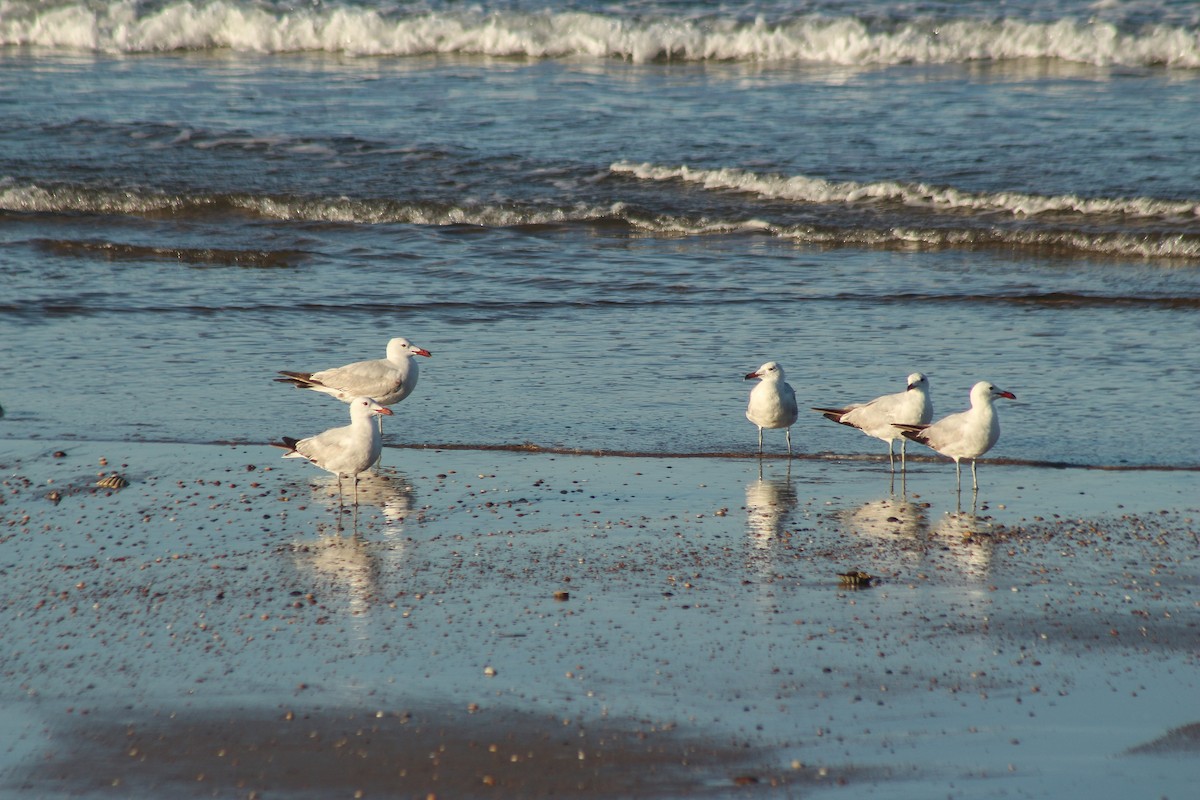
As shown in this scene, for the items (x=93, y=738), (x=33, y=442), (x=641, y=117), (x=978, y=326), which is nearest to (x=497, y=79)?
(x=641, y=117)

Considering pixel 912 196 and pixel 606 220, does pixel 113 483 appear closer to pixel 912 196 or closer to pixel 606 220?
pixel 606 220

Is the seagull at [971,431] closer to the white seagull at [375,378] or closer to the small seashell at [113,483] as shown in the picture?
the white seagull at [375,378]

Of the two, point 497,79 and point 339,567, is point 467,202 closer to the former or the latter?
point 497,79

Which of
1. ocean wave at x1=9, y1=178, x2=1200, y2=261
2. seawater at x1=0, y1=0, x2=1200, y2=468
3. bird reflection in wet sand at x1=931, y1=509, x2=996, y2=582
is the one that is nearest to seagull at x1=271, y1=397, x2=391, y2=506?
seawater at x1=0, y1=0, x2=1200, y2=468

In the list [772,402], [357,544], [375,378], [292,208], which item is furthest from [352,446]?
[292,208]

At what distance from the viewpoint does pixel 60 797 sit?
418 centimetres

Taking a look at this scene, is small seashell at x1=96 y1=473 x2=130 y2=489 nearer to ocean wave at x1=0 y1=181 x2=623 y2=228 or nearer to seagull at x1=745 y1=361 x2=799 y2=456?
seagull at x1=745 y1=361 x2=799 y2=456

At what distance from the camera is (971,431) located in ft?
23.9

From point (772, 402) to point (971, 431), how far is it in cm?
116

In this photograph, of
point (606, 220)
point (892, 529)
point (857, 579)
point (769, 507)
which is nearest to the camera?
point (857, 579)

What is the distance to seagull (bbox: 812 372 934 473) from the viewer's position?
25.4ft

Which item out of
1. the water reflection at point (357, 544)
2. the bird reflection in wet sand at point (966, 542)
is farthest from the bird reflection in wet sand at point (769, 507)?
the water reflection at point (357, 544)

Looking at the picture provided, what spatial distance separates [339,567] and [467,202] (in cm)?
1010

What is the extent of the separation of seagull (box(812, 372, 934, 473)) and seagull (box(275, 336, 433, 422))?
264cm
